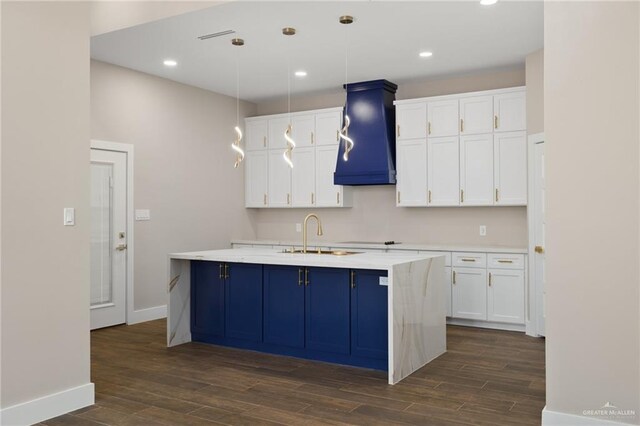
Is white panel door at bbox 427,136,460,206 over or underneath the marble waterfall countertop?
over

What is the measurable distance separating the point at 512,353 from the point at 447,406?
65.8 inches

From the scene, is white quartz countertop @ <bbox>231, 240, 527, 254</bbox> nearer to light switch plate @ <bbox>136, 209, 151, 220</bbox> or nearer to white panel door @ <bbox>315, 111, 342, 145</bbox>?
white panel door @ <bbox>315, 111, 342, 145</bbox>

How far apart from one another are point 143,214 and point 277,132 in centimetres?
226

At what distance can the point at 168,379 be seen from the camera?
13.8ft

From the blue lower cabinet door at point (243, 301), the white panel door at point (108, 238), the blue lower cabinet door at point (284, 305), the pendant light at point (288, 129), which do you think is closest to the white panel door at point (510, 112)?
the pendant light at point (288, 129)

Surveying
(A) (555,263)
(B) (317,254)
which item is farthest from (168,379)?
(A) (555,263)

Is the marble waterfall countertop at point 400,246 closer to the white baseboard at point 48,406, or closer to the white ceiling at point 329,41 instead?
the white ceiling at point 329,41

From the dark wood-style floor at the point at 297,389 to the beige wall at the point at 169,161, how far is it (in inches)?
66.7

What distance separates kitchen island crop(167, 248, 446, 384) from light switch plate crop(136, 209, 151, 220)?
1.36m

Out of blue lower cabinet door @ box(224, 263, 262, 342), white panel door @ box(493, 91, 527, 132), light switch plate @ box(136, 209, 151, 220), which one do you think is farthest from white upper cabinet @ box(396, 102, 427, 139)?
light switch plate @ box(136, 209, 151, 220)

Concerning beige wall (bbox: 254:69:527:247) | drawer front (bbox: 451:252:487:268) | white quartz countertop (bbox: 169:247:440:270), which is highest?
beige wall (bbox: 254:69:527:247)

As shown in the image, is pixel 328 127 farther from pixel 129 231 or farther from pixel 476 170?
pixel 129 231

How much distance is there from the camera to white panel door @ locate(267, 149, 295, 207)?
776cm

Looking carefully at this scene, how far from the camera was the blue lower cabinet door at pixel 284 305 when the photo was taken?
4809 millimetres
